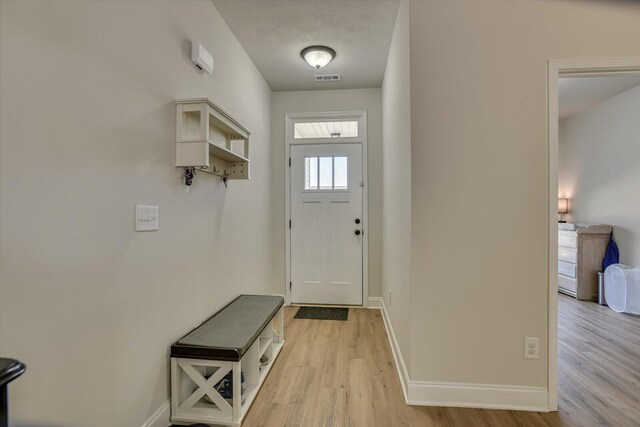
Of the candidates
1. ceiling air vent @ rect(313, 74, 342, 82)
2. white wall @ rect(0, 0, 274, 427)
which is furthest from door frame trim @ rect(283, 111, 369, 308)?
white wall @ rect(0, 0, 274, 427)

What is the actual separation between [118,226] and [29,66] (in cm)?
62

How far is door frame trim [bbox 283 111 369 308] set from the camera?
362 cm

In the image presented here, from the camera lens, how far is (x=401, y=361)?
208cm

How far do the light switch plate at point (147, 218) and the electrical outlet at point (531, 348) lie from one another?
2161 millimetres

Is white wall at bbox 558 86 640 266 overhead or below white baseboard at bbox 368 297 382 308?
overhead

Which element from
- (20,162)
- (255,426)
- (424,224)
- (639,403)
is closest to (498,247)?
(424,224)

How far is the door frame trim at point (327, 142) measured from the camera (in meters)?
3.62

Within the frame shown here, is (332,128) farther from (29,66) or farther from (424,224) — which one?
(29,66)

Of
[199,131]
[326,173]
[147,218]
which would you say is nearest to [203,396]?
[147,218]

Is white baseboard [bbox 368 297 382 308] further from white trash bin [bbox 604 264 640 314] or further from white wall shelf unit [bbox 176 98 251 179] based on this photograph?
white trash bin [bbox 604 264 640 314]

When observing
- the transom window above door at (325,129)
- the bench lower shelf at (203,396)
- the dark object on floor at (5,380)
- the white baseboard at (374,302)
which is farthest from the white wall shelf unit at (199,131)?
the white baseboard at (374,302)

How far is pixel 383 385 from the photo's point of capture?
1.98 metres

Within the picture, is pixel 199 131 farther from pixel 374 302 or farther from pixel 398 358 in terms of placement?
pixel 374 302

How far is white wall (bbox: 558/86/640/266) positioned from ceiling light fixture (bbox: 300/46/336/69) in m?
3.87
